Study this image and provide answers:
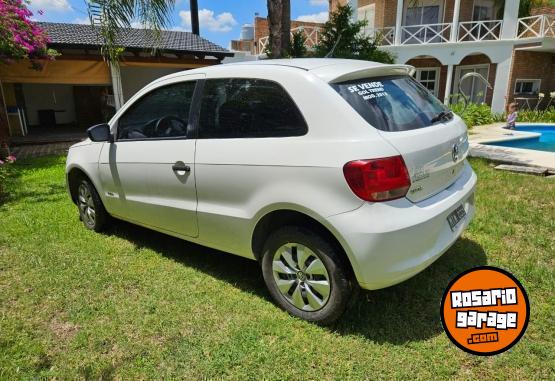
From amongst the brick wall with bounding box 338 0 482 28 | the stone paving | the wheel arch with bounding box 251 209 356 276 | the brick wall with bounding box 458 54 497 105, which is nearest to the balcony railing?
the brick wall with bounding box 338 0 482 28

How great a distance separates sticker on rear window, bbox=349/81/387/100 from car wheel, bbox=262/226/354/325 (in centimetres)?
98

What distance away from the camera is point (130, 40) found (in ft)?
46.5

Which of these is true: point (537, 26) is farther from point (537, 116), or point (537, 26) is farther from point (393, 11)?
point (393, 11)

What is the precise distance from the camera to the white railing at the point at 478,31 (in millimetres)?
18688

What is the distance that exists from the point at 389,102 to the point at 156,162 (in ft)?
6.61

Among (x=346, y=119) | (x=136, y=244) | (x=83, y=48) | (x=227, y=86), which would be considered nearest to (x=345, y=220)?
(x=346, y=119)

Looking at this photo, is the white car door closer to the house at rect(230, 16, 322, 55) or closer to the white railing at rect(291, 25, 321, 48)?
the house at rect(230, 16, 322, 55)

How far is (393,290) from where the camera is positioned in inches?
128

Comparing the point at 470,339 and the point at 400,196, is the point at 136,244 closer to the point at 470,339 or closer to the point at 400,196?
the point at 400,196

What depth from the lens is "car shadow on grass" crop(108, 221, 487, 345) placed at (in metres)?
2.79

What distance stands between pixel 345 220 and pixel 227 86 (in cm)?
148

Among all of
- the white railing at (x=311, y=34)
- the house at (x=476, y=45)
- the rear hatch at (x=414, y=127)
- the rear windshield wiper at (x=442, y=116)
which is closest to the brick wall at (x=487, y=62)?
the house at (x=476, y=45)

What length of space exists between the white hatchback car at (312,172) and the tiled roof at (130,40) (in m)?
9.88

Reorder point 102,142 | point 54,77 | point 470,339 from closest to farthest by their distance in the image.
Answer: point 470,339
point 102,142
point 54,77
